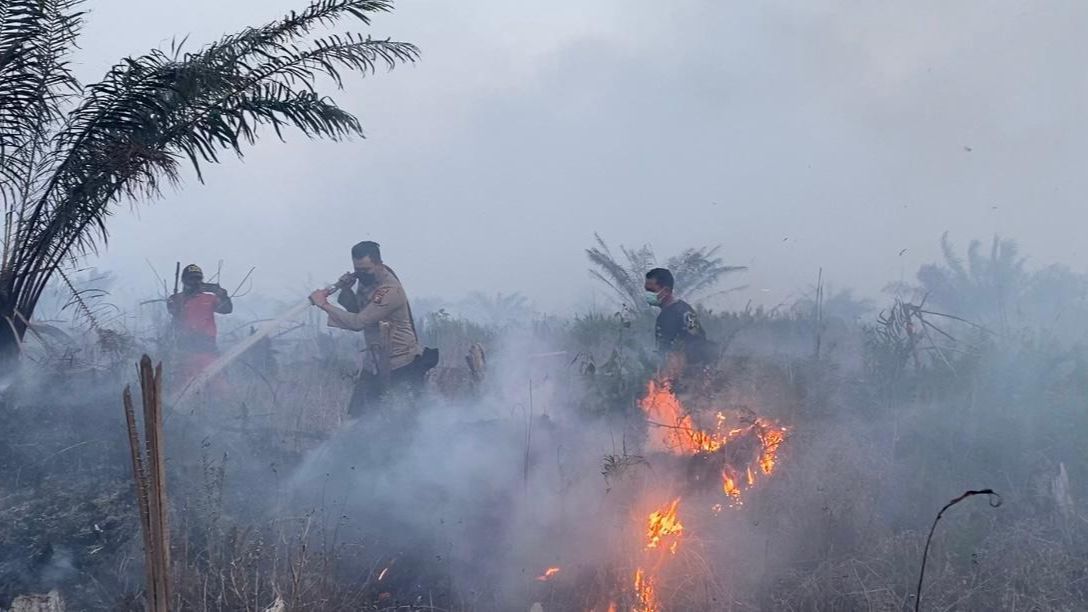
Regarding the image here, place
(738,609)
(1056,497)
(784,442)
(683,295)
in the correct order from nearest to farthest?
(738,609) < (1056,497) < (784,442) < (683,295)

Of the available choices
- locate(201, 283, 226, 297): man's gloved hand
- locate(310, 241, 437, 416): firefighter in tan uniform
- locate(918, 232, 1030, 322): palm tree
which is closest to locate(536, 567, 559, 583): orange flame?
locate(310, 241, 437, 416): firefighter in tan uniform

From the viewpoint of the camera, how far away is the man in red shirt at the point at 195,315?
8.93 m

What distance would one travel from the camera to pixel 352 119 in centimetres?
690

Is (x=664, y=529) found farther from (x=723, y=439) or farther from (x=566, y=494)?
(x=723, y=439)

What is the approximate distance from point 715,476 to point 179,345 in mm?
5282

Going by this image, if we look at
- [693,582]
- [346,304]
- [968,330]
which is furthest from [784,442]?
[968,330]

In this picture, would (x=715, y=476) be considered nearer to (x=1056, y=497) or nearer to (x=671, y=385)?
(x=671, y=385)

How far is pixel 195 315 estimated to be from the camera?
902 cm

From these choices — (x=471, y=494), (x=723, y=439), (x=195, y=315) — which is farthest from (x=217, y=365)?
(x=723, y=439)

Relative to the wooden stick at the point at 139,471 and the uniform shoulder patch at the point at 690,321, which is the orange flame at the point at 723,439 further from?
the wooden stick at the point at 139,471

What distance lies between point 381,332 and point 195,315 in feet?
7.17


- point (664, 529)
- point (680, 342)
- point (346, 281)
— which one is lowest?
point (664, 529)

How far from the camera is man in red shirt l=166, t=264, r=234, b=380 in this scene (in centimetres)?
893

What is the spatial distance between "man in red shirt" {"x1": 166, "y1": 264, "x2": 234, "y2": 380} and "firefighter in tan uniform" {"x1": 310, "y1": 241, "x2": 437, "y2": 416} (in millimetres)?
1534
